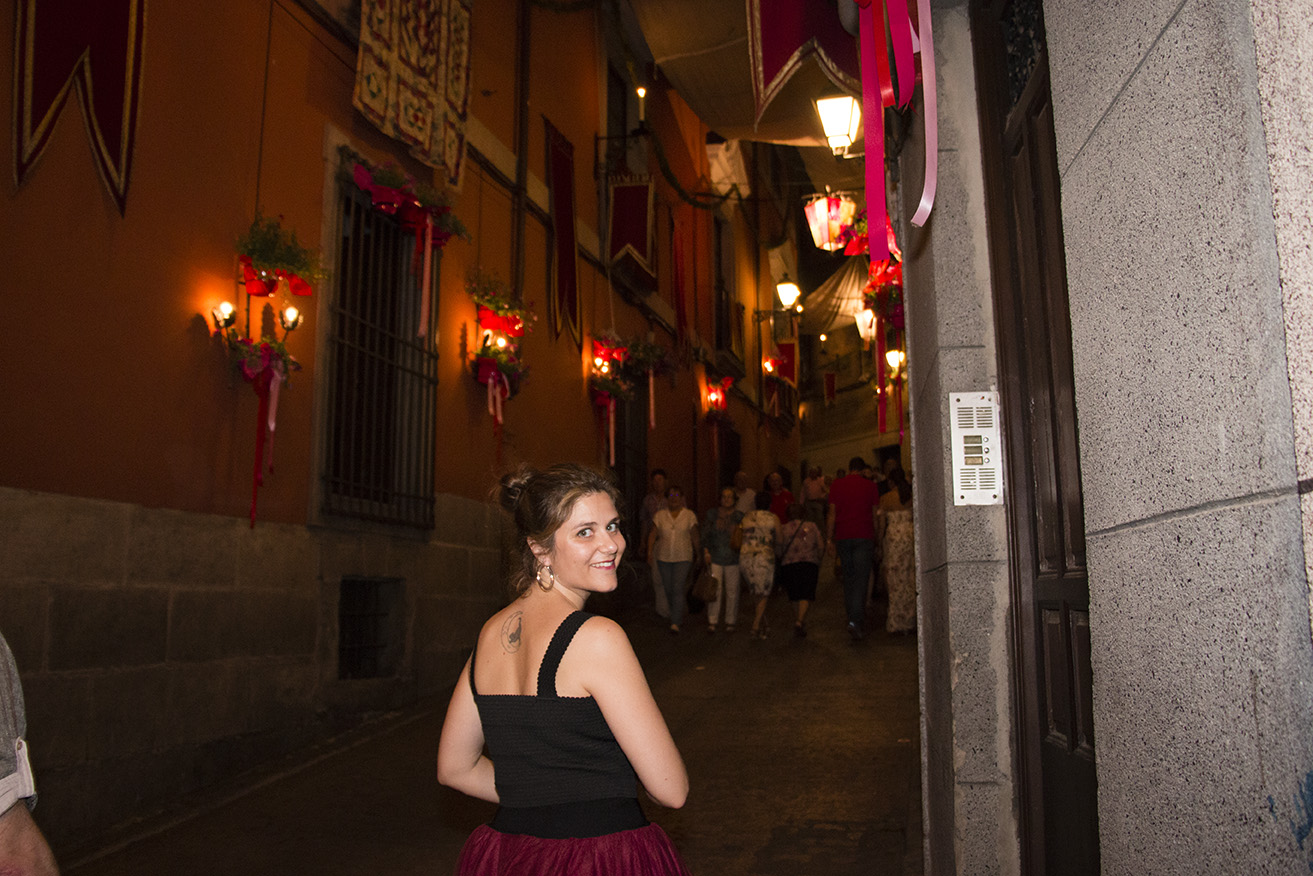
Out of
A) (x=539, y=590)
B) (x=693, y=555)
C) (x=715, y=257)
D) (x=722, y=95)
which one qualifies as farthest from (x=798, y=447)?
(x=539, y=590)

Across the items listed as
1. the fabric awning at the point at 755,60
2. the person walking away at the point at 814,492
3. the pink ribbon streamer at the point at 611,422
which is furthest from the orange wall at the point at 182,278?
the person walking away at the point at 814,492

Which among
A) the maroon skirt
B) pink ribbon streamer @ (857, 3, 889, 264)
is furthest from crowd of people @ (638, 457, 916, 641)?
the maroon skirt

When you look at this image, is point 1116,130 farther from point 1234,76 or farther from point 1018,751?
point 1018,751

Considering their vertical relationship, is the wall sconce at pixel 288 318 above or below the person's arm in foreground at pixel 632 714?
above

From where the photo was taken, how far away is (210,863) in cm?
484

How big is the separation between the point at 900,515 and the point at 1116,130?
929 cm

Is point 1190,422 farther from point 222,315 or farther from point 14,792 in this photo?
point 222,315

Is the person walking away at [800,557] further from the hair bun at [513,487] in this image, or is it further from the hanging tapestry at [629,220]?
the hair bun at [513,487]

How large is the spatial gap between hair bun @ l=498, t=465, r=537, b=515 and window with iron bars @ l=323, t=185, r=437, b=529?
5.27 meters

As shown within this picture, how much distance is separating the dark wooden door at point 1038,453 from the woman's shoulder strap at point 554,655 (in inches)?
57.9

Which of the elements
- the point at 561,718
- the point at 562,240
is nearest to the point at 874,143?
the point at 561,718

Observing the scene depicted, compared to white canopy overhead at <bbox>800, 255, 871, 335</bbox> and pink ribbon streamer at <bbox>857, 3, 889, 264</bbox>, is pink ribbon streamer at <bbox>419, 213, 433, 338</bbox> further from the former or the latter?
white canopy overhead at <bbox>800, 255, 871, 335</bbox>

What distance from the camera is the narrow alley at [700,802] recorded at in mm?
4773

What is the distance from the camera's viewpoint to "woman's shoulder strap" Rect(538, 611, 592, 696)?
6.95 ft
